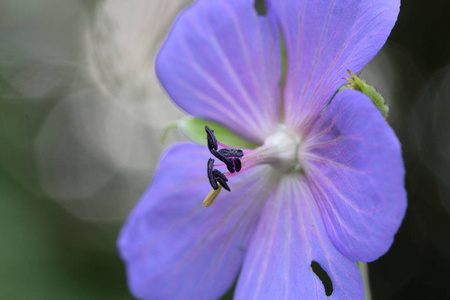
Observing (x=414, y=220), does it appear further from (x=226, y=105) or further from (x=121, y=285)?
(x=226, y=105)

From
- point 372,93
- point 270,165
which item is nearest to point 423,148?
point 270,165

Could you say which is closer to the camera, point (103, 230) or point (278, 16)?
point (278, 16)

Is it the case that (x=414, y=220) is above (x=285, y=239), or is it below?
Result: below

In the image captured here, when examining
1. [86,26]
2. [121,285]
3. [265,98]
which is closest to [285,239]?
[265,98]

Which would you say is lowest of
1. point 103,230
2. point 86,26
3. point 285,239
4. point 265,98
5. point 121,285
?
point 103,230

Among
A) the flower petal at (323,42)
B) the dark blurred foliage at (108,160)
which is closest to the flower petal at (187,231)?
the flower petal at (323,42)

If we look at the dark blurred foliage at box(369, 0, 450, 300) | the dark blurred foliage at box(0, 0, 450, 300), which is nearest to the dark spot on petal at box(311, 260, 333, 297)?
the dark blurred foliage at box(0, 0, 450, 300)

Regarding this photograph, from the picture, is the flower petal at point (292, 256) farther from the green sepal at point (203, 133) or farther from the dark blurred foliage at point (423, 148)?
the dark blurred foliage at point (423, 148)

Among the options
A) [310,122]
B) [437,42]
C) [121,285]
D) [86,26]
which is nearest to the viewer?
[310,122]
